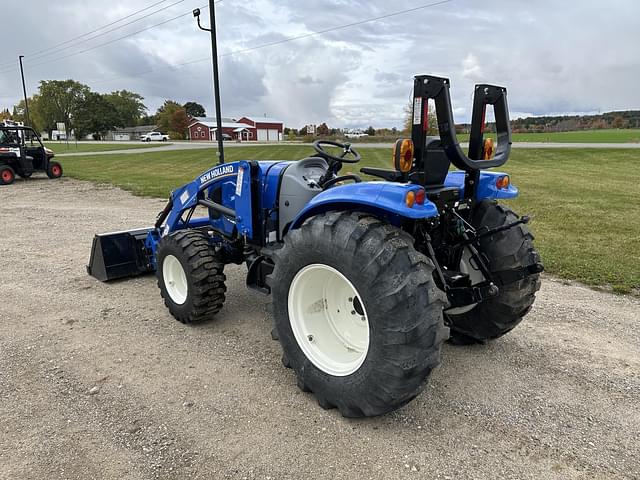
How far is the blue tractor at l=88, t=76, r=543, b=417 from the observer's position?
2.55 metres

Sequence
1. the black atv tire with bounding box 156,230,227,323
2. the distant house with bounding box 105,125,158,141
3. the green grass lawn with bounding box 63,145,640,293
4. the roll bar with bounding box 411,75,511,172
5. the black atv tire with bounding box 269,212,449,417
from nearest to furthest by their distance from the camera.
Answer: the black atv tire with bounding box 269,212,449,417 < the roll bar with bounding box 411,75,511,172 < the black atv tire with bounding box 156,230,227,323 < the green grass lawn with bounding box 63,145,640,293 < the distant house with bounding box 105,125,158,141

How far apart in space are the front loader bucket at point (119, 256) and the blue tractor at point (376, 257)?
3.95 ft

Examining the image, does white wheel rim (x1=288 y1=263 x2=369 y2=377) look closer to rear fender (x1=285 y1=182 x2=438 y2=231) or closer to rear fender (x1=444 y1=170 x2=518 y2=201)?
rear fender (x1=285 y1=182 x2=438 y2=231)

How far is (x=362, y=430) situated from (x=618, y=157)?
25.6 metres

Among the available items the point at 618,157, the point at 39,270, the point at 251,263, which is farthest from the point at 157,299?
the point at 618,157

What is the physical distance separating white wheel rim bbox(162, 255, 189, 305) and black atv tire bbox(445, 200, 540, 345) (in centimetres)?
242

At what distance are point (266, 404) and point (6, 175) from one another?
1710cm

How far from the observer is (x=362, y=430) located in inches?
109

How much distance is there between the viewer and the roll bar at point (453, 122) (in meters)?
2.74

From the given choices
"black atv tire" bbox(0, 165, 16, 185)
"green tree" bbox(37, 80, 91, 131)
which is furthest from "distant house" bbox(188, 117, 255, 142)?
"black atv tire" bbox(0, 165, 16, 185)

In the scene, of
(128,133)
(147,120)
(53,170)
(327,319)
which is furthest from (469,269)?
(147,120)

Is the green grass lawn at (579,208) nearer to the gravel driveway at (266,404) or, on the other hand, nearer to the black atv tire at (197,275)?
the gravel driveway at (266,404)

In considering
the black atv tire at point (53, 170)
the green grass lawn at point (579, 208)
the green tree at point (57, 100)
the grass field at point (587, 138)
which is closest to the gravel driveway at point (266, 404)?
the green grass lawn at point (579, 208)

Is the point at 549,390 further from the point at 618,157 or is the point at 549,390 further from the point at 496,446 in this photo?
the point at 618,157
